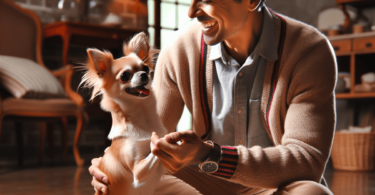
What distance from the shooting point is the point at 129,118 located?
97cm

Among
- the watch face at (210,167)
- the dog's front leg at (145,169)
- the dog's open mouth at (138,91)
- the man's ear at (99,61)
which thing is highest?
the man's ear at (99,61)

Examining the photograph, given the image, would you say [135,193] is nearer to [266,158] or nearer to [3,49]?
[266,158]

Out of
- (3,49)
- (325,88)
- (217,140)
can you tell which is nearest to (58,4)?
(3,49)

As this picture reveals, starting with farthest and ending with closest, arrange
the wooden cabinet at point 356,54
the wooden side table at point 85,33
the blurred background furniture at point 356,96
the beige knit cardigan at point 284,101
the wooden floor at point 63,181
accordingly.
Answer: the wooden side table at point 85,33
the wooden cabinet at point 356,54
the blurred background furniture at point 356,96
the wooden floor at point 63,181
the beige knit cardigan at point 284,101

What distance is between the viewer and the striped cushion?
307 centimetres

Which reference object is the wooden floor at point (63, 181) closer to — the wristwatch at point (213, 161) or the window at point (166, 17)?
the wristwatch at point (213, 161)

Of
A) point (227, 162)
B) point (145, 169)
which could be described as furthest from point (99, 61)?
point (227, 162)

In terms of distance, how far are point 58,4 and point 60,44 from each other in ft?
1.42

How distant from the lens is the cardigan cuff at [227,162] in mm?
1015

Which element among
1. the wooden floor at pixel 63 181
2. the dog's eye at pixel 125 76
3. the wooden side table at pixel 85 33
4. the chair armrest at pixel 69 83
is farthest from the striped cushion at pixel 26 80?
the dog's eye at pixel 125 76

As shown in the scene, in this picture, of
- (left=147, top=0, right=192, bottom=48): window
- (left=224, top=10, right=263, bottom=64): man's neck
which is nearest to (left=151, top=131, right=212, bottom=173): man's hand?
(left=224, top=10, right=263, bottom=64): man's neck

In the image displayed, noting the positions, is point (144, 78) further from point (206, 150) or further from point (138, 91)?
point (206, 150)

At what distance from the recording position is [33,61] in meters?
3.51

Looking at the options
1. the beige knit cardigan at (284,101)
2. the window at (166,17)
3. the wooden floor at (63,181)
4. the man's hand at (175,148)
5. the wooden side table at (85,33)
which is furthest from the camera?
the window at (166,17)
